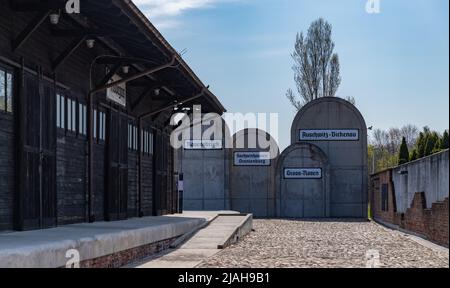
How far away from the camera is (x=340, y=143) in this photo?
1528 inches

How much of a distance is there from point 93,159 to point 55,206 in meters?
2.86

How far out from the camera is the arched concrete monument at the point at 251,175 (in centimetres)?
3941

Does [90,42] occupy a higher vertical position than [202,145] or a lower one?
higher

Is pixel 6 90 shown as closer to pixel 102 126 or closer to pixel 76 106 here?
pixel 76 106

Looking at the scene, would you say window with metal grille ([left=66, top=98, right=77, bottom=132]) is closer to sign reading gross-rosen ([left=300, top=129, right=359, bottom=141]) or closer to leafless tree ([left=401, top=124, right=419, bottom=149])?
sign reading gross-rosen ([left=300, top=129, right=359, bottom=141])

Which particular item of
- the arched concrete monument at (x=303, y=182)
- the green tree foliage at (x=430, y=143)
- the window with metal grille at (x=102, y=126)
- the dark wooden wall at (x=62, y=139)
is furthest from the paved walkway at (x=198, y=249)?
the green tree foliage at (x=430, y=143)

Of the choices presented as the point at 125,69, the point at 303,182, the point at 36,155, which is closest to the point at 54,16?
the point at 36,155

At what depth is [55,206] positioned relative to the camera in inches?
556

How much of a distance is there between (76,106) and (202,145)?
23.6 meters

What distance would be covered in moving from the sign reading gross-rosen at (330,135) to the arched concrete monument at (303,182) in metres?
0.70

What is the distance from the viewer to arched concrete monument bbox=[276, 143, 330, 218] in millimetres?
38031
